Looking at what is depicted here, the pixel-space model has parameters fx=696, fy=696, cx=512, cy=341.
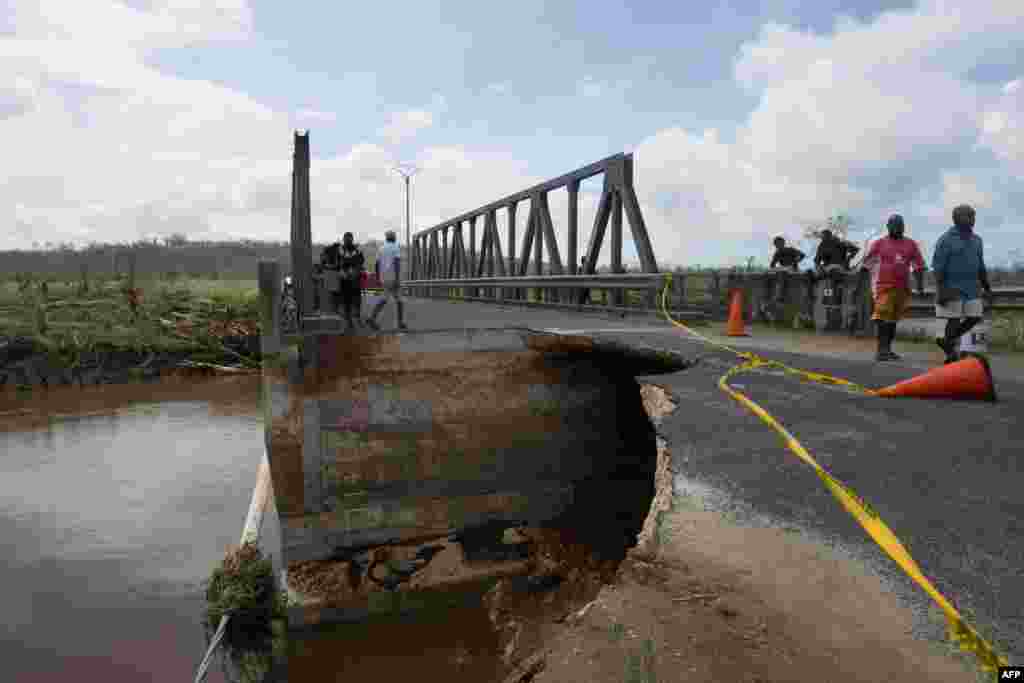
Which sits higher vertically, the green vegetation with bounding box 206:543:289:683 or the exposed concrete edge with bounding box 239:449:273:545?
the exposed concrete edge with bounding box 239:449:273:545

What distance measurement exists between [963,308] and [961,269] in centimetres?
42

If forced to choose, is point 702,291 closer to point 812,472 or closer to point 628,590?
point 812,472

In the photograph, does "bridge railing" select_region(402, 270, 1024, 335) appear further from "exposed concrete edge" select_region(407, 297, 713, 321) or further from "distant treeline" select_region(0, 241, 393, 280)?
"distant treeline" select_region(0, 241, 393, 280)

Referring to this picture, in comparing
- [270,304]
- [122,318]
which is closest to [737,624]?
[270,304]

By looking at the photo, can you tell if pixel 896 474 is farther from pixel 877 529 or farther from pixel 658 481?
pixel 658 481

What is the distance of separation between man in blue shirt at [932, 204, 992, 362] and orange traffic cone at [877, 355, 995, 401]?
200cm

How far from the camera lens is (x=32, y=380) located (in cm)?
2153

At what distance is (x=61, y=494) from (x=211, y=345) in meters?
14.2

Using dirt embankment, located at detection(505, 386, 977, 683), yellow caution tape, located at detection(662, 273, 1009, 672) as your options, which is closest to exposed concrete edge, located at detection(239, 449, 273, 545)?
yellow caution tape, located at detection(662, 273, 1009, 672)

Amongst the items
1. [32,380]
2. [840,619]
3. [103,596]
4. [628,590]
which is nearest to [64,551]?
[103,596]

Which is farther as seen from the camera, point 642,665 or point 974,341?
point 974,341

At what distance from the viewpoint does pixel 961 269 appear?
7457mm

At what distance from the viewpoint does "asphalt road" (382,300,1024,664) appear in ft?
8.69

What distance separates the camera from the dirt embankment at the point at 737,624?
2.15 metres
